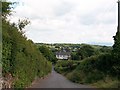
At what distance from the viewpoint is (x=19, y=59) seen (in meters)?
22.2

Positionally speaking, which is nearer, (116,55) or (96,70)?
(116,55)

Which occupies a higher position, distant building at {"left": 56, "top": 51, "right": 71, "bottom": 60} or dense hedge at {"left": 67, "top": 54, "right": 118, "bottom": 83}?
distant building at {"left": 56, "top": 51, "right": 71, "bottom": 60}

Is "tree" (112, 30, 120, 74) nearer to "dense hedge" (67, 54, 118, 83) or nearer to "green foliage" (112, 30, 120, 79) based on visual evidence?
"green foliage" (112, 30, 120, 79)

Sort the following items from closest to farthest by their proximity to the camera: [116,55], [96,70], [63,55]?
[116,55], [96,70], [63,55]

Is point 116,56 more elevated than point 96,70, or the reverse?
point 116,56

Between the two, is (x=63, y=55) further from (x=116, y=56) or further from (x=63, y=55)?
(x=116, y=56)

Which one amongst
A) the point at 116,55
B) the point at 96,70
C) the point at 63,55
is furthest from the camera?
the point at 63,55

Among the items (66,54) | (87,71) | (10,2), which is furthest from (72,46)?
(10,2)

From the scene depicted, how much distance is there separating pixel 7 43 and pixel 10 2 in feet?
33.7

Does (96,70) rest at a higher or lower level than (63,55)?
lower

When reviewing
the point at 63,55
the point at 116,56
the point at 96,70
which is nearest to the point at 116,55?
the point at 116,56

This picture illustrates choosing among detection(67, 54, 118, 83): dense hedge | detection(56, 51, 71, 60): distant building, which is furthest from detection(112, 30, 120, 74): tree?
detection(56, 51, 71, 60): distant building

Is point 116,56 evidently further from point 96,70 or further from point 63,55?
point 63,55

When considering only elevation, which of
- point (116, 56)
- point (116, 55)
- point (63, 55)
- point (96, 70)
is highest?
point (63, 55)
